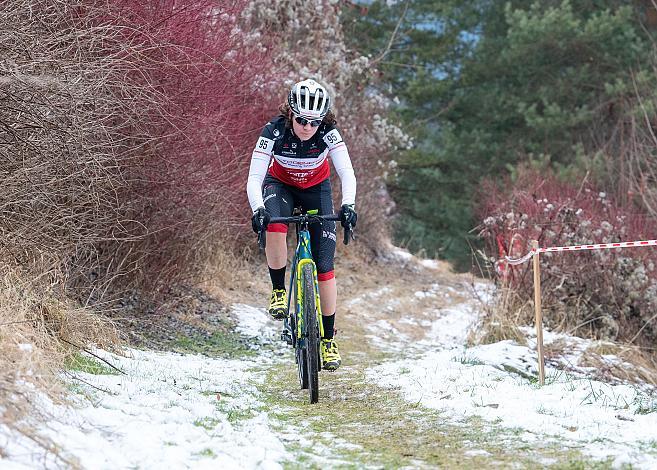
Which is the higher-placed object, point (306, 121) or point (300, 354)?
point (306, 121)

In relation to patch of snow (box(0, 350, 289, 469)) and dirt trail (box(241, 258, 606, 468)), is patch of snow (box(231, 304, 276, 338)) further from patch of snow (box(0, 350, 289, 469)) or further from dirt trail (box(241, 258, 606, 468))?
patch of snow (box(0, 350, 289, 469))

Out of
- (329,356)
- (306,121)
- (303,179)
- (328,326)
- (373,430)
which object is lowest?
(373,430)

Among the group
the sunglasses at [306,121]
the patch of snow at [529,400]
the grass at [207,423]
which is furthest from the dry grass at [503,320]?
the grass at [207,423]

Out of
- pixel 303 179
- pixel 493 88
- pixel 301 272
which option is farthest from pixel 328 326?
pixel 493 88

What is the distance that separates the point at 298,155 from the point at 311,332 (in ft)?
4.58

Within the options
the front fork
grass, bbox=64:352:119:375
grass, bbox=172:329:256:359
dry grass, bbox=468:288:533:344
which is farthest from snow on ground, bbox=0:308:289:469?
dry grass, bbox=468:288:533:344

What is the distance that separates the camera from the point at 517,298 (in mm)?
9836

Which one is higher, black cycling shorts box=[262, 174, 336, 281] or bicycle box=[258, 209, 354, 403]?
black cycling shorts box=[262, 174, 336, 281]

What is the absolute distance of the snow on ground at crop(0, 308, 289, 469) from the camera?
11.9ft

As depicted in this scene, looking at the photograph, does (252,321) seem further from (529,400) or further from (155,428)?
(155,428)

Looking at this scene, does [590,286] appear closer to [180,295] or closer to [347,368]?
[347,368]

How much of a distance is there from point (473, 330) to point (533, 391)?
13.1 feet

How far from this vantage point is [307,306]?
5672mm

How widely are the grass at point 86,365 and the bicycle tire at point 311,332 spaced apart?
131cm
